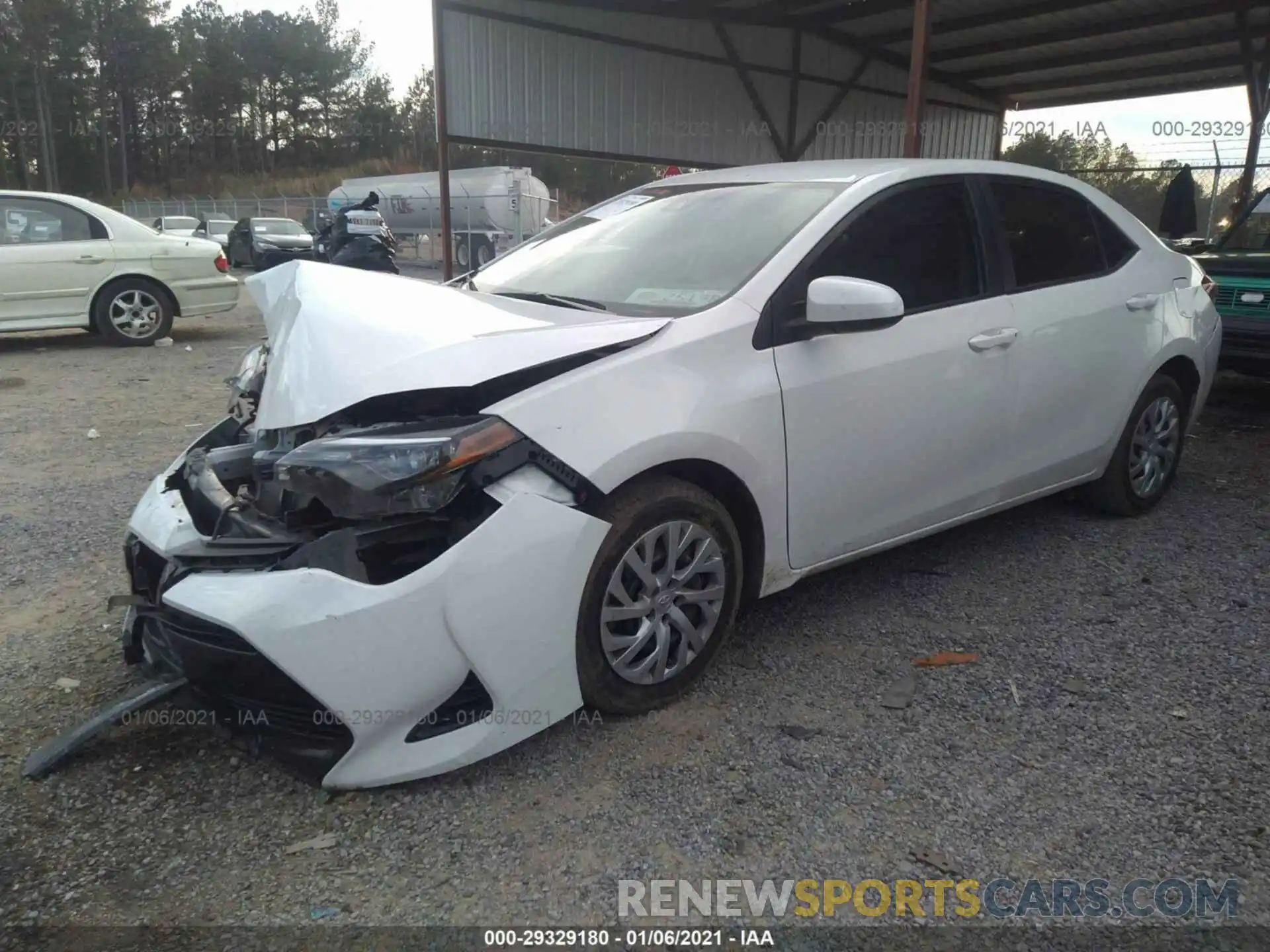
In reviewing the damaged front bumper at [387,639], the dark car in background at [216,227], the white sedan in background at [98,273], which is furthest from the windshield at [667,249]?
the dark car in background at [216,227]

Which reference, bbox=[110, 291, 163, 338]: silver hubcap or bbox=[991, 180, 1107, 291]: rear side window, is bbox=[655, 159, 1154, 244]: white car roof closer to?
bbox=[991, 180, 1107, 291]: rear side window

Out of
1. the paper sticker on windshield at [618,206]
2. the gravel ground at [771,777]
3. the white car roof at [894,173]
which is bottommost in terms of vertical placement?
the gravel ground at [771,777]

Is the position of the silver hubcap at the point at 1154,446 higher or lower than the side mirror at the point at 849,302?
lower

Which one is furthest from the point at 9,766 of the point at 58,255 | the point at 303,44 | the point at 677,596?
the point at 303,44

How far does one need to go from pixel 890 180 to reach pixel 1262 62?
12.9 m

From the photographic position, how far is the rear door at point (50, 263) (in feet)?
29.0

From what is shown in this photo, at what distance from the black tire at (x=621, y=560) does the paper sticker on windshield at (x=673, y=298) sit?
1.98 ft

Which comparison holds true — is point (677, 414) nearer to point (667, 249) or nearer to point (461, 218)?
point (667, 249)

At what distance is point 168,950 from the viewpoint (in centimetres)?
191

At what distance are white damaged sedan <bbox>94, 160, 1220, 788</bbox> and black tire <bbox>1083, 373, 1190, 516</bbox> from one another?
0.41m

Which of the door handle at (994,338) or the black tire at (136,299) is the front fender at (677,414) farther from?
the black tire at (136,299)

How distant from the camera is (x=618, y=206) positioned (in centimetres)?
394

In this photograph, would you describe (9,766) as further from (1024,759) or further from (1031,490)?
(1031,490)

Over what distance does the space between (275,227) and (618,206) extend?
23321 mm
